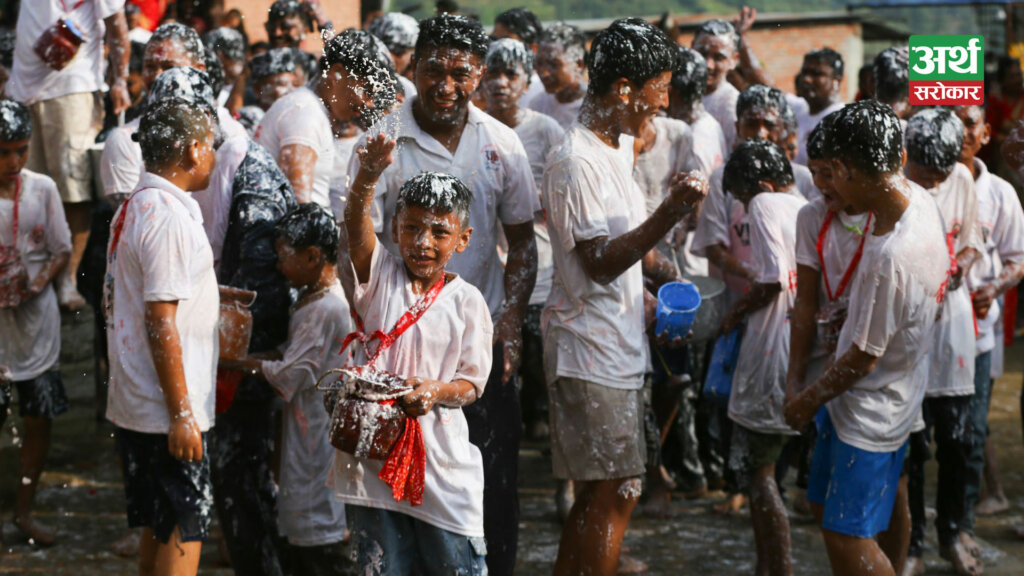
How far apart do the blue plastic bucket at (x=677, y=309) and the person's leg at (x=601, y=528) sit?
2.17 ft

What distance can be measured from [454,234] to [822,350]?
4.90ft

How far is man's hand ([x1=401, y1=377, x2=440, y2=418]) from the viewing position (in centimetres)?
338

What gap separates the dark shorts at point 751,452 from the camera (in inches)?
195

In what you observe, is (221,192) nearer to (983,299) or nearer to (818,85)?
(983,299)

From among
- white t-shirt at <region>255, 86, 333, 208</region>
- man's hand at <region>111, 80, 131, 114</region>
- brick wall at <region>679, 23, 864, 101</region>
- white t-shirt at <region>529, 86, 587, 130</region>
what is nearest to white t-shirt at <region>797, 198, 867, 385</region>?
white t-shirt at <region>255, 86, 333, 208</region>

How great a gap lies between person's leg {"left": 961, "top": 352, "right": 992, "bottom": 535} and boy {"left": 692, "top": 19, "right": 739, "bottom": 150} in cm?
264

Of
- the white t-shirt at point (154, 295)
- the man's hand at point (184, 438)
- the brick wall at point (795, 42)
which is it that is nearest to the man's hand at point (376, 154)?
the white t-shirt at point (154, 295)

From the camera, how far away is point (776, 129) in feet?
19.8

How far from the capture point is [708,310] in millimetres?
5227

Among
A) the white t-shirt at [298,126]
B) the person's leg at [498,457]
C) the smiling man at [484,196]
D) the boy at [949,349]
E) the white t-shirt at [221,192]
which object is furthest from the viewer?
the white t-shirt at [298,126]

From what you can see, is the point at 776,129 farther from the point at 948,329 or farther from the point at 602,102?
the point at 602,102

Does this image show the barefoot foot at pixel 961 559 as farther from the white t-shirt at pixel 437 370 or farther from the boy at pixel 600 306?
the white t-shirt at pixel 437 370

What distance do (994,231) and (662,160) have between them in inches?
66.7

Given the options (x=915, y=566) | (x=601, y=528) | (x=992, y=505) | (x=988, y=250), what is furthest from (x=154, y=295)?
(x=992, y=505)
